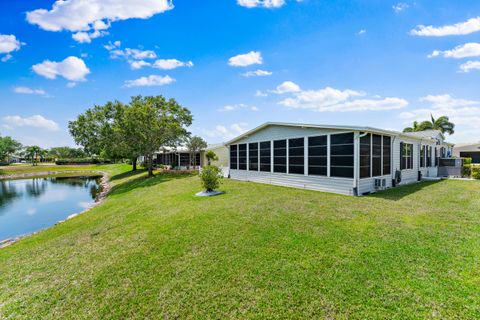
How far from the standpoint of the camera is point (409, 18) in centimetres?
1042

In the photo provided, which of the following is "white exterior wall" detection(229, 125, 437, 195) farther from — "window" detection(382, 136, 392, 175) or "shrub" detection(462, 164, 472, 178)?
"shrub" detection(462, 164, 472, 178)

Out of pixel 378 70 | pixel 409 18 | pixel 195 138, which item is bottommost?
pixel 195 138

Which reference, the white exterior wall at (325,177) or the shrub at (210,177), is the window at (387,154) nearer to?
the white exterior wall at (325,177)

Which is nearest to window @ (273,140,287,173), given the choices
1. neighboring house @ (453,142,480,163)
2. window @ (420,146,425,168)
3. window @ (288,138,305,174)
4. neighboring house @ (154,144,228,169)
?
window @ (288,138,305,174)

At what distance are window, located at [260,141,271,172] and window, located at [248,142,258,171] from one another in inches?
21.8

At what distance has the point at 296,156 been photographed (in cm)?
1168

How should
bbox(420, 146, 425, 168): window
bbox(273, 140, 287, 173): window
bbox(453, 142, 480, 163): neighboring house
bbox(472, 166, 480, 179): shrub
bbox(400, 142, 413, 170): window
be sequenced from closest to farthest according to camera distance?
bbox(400, 142, 413, 170): window, bbox(273, 140, 287, 173): window, bbox(472, 166, 480, 179): shrub, bbox(420, 146, 425, 168): window, bbox(453, 142, 480, 163): neighboring house

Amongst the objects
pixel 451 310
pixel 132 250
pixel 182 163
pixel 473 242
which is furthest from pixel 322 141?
pixel 182 163

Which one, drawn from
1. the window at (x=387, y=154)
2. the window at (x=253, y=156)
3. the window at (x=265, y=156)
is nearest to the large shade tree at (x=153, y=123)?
the window at (x=253, y=156)

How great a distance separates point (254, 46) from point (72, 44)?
38.1 ft

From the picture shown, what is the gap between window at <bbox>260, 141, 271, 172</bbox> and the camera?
44.9ft

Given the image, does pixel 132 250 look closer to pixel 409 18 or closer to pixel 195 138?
pixel 409 18

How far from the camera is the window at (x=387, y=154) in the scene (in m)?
10.7

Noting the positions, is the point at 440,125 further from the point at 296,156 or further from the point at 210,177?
the point at 210,177
